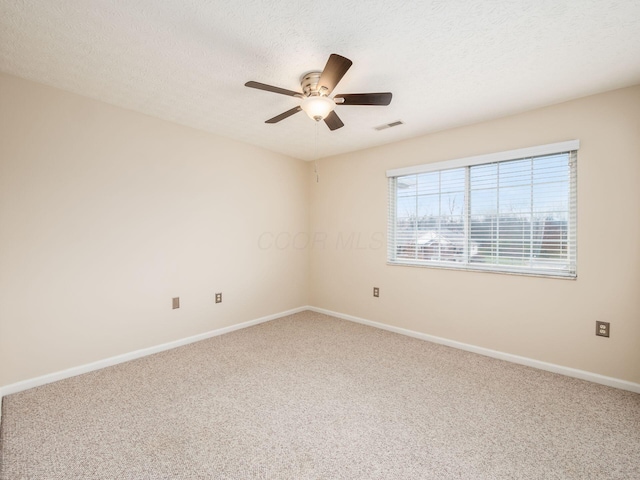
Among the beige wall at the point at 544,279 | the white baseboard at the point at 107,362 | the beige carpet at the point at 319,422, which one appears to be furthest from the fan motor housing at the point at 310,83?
the white baseboard at the point at 107,362

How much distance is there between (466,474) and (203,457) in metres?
1.35

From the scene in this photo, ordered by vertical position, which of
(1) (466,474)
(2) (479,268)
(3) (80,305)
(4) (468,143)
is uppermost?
(4) (468,143)

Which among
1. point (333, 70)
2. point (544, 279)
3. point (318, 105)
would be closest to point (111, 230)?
point (318, 105)

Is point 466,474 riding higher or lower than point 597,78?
lower

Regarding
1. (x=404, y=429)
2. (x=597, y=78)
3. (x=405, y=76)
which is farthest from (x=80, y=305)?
(x=597, y=78)

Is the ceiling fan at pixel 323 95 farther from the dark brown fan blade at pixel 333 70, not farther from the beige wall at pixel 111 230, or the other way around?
the beige wall at pixel 111 230

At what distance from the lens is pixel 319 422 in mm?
1909

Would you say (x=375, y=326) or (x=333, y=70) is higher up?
(x=333, y=70)

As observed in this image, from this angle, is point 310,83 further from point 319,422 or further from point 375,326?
point 375,326

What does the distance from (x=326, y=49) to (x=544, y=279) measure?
2.61m

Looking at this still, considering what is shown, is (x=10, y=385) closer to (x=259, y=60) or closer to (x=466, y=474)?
(x=259, y=60)

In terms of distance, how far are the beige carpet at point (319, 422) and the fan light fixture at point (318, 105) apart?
6.73ft

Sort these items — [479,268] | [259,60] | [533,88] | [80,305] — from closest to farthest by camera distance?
[259,60] < [533,88] < [80,305] < [479,268]

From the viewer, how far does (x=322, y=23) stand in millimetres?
1651
